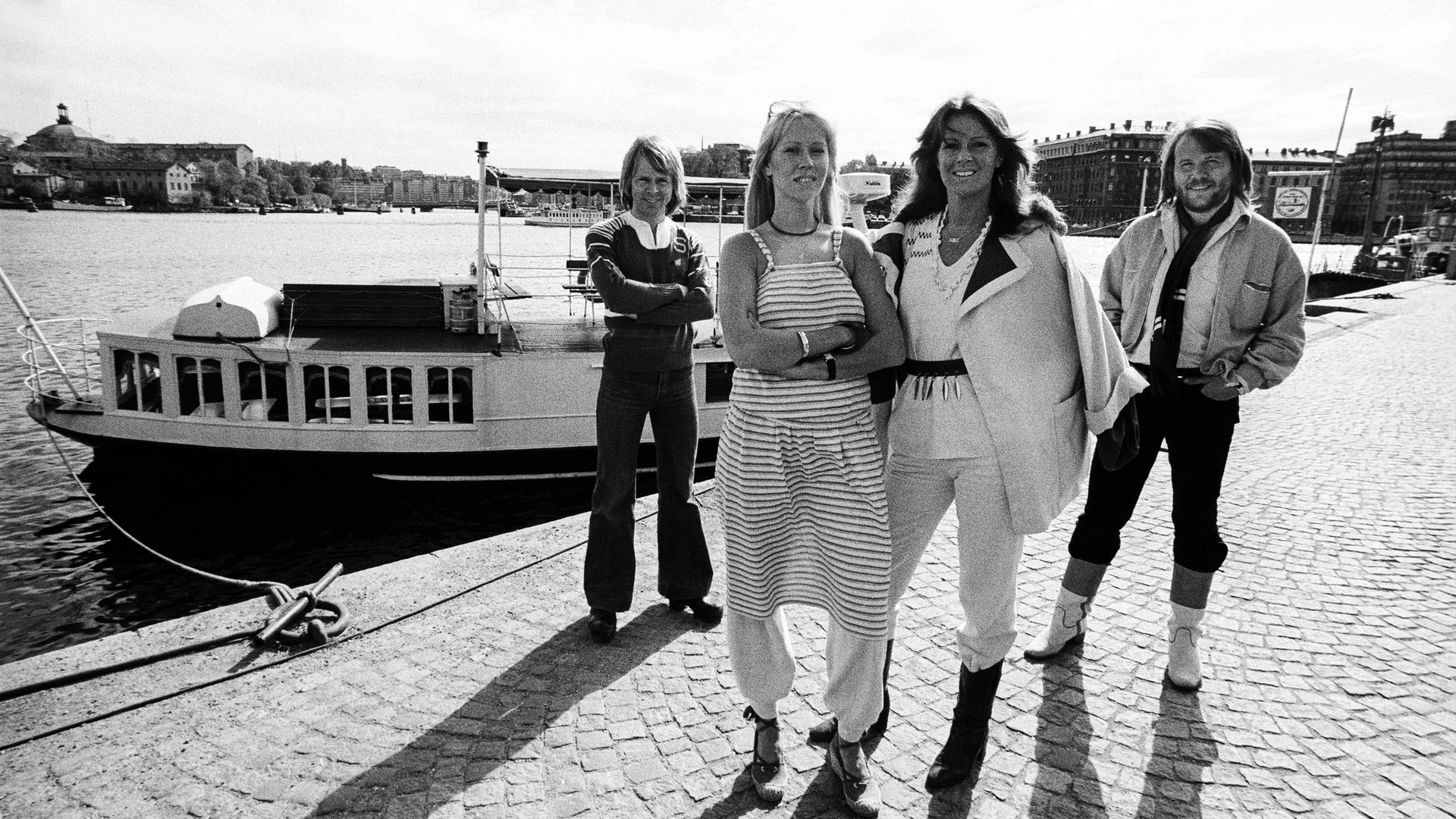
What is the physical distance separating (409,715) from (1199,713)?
3130 mm

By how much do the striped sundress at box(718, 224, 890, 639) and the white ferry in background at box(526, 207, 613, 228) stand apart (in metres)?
9.30

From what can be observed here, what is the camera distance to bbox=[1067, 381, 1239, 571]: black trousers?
11.0ft

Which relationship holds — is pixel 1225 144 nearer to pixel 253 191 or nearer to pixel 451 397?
pixel 451 397

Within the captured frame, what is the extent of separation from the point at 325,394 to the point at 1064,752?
9695 mm

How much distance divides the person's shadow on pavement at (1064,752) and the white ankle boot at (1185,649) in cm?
38

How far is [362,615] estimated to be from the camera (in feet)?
13.5

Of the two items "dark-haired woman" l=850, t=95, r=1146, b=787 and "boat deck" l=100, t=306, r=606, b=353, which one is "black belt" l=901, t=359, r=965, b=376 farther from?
"boat deck" l=100, t=306, r=606, b=353

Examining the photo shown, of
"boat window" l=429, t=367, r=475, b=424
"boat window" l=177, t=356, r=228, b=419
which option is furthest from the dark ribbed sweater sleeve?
"boat window" l=177, t=356, r=228, b=419

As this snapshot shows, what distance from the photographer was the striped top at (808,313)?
2.57 m

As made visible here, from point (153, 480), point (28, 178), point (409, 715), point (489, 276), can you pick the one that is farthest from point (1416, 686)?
point (28, 178)

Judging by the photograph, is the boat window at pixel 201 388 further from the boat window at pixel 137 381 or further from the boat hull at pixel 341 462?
the boat hull at pixel 341 462

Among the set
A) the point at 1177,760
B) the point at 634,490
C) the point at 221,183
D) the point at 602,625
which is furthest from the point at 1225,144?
the point at 221,183

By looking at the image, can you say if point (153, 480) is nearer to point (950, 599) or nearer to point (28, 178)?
point (950, 599)

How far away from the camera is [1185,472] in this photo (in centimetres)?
340
